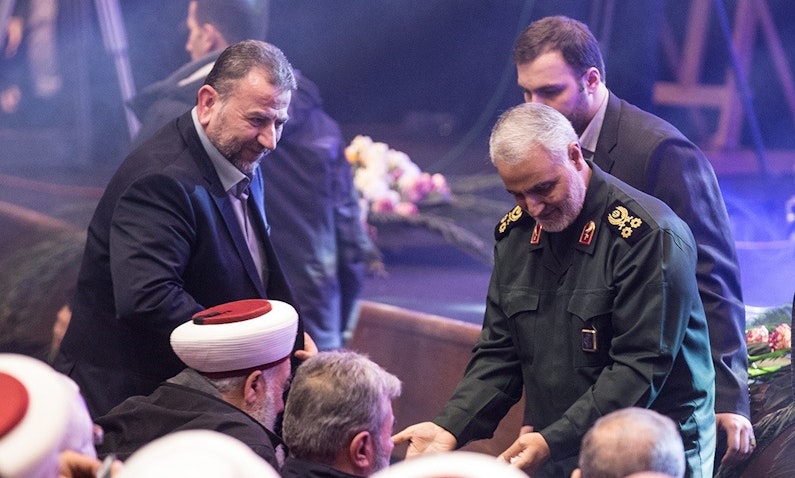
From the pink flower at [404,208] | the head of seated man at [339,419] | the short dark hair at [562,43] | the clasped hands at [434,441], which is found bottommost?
the pink flower at [404,208]

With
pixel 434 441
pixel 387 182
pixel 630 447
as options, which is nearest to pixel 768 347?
pixel 434 441

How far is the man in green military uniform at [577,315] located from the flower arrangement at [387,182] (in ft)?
9.84

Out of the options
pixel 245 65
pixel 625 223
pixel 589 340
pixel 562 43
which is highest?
pixel 562 43

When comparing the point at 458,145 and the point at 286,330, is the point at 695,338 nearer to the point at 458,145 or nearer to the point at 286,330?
the point at 286,330

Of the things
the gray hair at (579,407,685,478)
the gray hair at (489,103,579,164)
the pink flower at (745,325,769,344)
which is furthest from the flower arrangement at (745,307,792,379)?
the gray hair at (579,407,685,478)

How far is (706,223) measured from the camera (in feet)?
9.63

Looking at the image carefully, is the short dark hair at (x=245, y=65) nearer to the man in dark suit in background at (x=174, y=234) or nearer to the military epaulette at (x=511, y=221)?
the man in dark suit in background at (x=174, y=234)

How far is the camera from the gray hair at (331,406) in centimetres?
227

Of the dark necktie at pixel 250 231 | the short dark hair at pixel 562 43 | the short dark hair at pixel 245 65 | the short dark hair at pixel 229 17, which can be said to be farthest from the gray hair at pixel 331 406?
the short dark hair at pixel 229 17

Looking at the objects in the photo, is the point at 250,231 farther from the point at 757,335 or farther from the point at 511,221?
the point at 757,335

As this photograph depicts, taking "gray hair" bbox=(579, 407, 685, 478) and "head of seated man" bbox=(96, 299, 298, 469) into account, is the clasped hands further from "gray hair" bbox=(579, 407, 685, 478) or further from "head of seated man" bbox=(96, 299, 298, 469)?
"gray hair" bbox=(579, 407, 685, 478)

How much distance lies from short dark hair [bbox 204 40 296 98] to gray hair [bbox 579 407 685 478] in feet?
4.99

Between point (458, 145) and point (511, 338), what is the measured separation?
4.65 m

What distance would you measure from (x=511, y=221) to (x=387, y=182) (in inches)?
120
